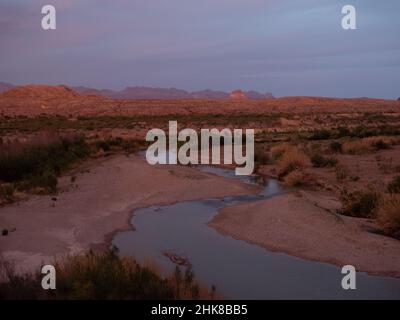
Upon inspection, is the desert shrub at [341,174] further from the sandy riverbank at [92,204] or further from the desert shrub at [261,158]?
the desert shrub at [261,158]

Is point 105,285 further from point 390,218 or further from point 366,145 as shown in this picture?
point 366,145

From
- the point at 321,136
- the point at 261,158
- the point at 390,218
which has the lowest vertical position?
the point at 390,218

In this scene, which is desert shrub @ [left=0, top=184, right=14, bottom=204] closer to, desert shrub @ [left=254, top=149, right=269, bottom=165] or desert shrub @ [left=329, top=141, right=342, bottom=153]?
desert shrub @ [left=254, top=149, right=269, bottom=165]

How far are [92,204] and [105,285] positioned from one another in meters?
9.57

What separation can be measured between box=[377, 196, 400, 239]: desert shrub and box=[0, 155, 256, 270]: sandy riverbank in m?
6.72

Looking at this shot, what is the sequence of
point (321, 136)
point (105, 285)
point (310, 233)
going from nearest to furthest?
point (105, 285) < point (310, 233) < point (321, 136)

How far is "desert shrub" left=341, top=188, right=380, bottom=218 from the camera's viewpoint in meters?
14.8

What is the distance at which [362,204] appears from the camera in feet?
49.3

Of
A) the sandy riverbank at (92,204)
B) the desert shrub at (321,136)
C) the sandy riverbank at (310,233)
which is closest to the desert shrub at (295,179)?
the sandy riverbank at (92,204)

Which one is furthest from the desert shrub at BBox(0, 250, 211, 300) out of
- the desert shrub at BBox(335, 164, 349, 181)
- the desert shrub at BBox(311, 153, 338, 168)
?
the desert shrub at BBox(311, 153, 338, 168)

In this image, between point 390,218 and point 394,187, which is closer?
point 390,218

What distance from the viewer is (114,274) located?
7641 mm

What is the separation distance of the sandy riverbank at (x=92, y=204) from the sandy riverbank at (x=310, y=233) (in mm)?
3139

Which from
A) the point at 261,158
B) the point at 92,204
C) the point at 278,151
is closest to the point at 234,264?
the point at 92,204
